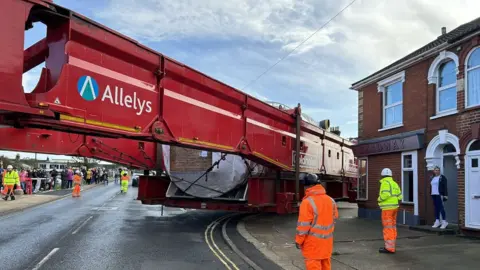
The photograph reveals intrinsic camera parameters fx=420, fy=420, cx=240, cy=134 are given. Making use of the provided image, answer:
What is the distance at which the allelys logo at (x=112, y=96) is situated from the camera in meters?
5.55

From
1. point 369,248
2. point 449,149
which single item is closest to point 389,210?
point 369,248

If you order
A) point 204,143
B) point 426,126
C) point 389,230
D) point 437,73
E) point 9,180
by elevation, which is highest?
point 437,73

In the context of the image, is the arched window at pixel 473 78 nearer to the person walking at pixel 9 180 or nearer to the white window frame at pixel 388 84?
the white window frame at pixel 388 84

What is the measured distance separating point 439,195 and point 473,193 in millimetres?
842

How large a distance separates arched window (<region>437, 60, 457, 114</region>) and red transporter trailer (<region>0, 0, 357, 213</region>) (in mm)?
3987

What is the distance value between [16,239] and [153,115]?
194 inches

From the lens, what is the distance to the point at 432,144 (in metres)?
11.7

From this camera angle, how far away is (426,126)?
12.0 m

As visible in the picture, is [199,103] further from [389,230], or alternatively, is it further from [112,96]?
[389,230]

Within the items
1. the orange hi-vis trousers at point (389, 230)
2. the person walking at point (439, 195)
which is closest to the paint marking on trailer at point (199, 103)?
the orange hi-vis trousers at point (389, 230)

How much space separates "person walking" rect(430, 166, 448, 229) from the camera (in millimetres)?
10742

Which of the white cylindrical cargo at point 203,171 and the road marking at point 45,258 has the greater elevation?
the white cylindrical cargo at point 203,171

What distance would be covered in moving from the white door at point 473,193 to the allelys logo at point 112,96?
313 inches

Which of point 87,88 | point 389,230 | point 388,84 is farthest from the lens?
point 388,84
